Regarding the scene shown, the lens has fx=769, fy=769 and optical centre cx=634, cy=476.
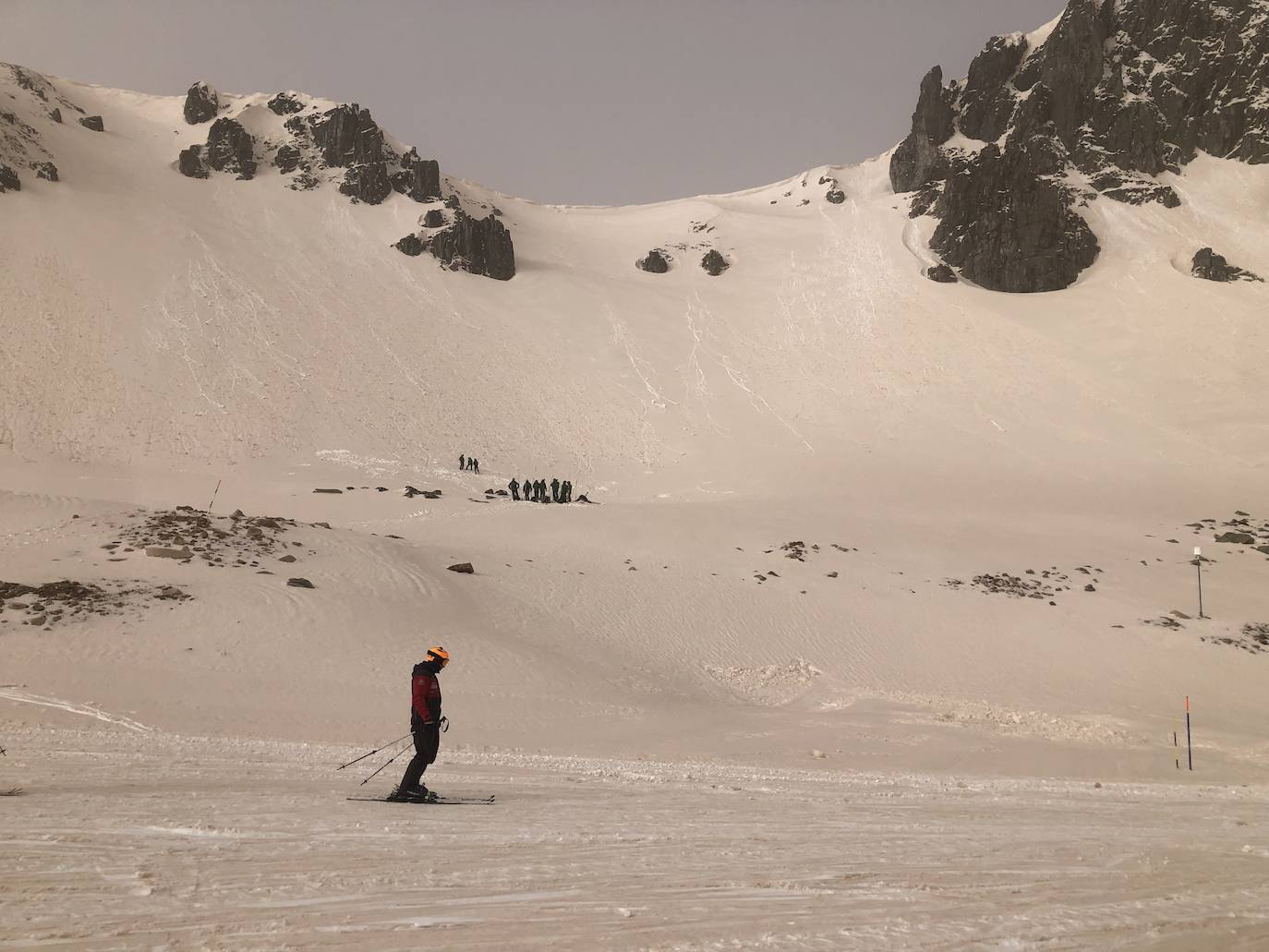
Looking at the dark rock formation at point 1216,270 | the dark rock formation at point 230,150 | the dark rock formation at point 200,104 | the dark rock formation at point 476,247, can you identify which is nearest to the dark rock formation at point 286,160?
the dark rock formation at point 230,150

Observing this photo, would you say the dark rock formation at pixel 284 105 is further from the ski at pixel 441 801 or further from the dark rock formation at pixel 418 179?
the ski at pixel 441 801

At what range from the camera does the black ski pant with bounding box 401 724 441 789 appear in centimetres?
679

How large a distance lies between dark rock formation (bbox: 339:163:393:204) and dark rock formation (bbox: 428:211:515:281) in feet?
40.7

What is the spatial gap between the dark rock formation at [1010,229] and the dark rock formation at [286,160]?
66.2 m

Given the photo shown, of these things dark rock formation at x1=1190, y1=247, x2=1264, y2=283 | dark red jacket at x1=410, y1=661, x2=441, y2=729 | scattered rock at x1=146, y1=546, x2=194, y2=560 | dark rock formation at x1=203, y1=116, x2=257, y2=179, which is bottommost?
dark red jacket at x1=410, y1=661, x2=441, y2=729

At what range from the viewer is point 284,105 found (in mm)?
89438

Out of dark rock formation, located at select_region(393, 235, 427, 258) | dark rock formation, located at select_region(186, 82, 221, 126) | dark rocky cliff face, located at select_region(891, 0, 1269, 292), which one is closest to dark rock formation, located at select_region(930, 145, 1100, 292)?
dark rocky cliff face, located at select_region(891, 0, 1269, 292)

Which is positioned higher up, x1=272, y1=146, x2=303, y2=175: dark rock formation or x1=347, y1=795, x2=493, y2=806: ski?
x1=272, y1=146, x2=303, y2=175: dark rock formation

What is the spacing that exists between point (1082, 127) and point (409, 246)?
231 feet

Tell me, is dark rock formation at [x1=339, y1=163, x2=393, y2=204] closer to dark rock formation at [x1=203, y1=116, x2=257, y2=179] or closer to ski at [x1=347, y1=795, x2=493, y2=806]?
dark rock formation at [x1=203, y1=116, x2=257, y2=179]

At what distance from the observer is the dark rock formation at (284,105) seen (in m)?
89.1

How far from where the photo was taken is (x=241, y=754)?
809cm

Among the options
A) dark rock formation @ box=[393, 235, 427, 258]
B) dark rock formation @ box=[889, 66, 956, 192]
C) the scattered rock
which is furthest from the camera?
dark rock formation @ box=[889, 66, 956, 192]

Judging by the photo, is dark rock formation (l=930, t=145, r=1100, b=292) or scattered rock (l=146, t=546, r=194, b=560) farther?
dark rock formation (l=930, t=145, r=1100, b=292)
